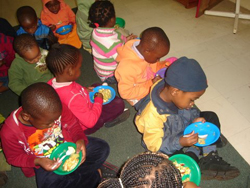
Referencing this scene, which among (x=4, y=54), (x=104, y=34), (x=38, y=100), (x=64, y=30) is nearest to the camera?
(x=38, y=100)

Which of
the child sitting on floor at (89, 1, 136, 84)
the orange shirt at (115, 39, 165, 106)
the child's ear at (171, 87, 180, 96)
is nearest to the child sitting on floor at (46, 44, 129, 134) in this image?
the orange shirt at (115, 39, 165, 106)

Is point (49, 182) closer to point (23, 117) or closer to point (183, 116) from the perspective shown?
point (23, 117)

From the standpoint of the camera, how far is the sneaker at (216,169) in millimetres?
1517

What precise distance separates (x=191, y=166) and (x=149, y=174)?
2.79 feet

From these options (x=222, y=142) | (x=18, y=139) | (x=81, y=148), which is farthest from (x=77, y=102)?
(x=222, y=142)

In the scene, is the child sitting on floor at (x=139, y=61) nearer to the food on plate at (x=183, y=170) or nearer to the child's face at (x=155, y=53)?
the child's face at (x=155, y=53)

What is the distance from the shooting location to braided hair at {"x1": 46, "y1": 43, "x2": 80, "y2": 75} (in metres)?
1.39

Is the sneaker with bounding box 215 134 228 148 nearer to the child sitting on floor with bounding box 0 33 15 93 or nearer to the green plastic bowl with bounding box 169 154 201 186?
the green plastic bowl with bounding box 169 154 201 186

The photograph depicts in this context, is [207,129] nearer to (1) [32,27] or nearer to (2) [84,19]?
(2) [84,19]

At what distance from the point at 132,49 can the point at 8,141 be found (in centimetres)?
119

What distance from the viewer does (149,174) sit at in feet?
2.23

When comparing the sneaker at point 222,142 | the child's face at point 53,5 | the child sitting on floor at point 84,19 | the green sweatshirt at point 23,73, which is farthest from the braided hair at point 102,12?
the sneaker at point 222,142

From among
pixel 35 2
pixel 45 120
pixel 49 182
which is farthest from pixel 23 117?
pixel 35 2

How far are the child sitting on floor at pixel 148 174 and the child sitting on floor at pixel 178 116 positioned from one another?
21.6 inches
